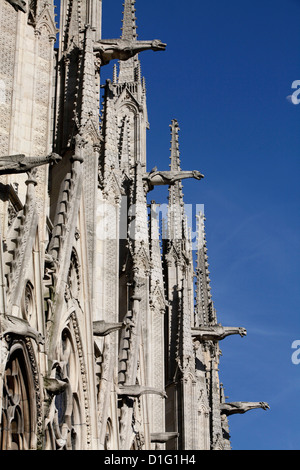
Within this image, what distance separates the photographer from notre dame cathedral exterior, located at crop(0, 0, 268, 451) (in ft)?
82.6

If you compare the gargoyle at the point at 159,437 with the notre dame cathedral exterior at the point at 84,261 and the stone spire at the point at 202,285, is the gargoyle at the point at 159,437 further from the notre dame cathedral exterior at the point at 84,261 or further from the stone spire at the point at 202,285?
the stone spire at the point at 202,285

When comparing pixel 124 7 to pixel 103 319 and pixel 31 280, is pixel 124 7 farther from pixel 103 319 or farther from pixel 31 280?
pixel 31 280

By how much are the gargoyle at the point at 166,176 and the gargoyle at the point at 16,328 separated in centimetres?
1689

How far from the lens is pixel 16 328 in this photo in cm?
2331

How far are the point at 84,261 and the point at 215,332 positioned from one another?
61.2 ft

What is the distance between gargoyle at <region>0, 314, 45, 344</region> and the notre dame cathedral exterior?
3 cm

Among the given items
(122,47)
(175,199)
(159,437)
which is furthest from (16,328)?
(175,199)

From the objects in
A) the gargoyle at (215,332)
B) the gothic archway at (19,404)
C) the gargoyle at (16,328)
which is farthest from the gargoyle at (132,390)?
the gargoyle at (215,332)

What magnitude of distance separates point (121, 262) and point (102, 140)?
16.1ft

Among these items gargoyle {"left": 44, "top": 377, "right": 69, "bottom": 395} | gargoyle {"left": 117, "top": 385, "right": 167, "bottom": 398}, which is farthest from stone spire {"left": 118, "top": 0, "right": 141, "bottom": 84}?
gargoyle {"left": 44, "top": 377, "right": 69, "bottom": 395}

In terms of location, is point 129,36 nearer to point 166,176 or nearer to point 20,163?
point 166,176

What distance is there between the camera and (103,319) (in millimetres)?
32438

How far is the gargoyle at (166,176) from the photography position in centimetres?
4041

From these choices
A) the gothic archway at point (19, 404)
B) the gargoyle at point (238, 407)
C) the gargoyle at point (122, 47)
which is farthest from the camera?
the gargoyle at point (238, 407)
